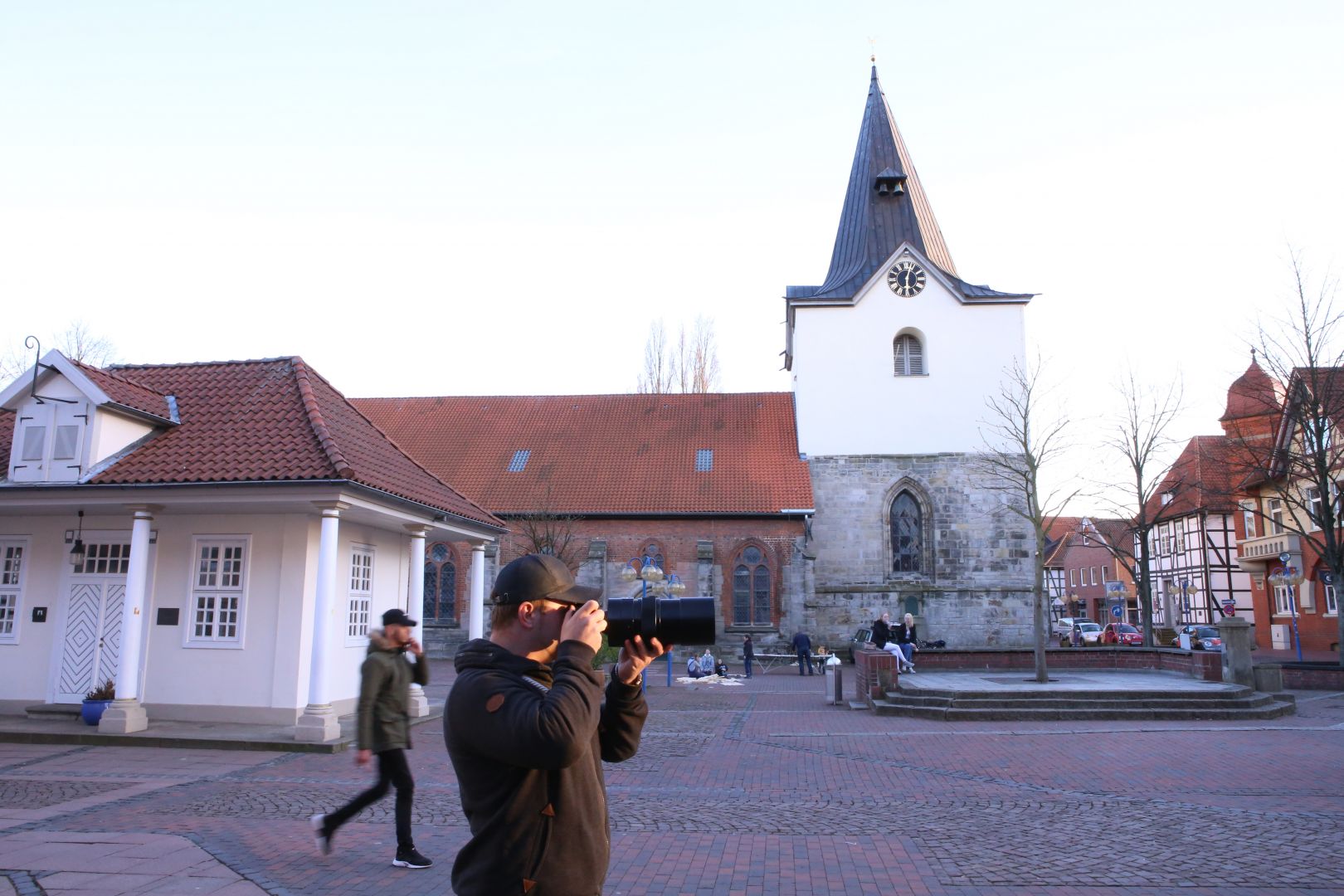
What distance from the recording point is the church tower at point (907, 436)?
106 ft

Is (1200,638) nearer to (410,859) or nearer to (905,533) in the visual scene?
(905,533)

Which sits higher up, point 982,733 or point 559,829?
point 559,829

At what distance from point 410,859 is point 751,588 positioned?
25.9m

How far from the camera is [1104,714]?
1669 cm

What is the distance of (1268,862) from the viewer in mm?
7188

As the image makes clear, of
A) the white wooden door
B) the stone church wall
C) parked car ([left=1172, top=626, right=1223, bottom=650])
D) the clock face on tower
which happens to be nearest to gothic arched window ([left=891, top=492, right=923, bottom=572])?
the stone church wall

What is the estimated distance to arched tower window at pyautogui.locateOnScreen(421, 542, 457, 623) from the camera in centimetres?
3378

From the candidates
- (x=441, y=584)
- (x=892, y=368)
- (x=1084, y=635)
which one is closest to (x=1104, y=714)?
(x=892, y=368)

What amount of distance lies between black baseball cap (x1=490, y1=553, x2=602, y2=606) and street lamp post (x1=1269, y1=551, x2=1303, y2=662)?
3111 centimetres

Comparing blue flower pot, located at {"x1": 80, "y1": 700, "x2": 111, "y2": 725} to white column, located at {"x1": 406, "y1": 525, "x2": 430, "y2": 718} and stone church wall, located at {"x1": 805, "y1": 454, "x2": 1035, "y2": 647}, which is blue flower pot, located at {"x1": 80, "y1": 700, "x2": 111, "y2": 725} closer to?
white column, located at {"x1": 406, "y1": 525, "x2": 430, "y2": 718}

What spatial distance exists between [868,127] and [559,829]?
3786 centimetres

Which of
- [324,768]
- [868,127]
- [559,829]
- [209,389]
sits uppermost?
[868,127]

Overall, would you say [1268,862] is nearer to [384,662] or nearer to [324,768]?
[384,662]

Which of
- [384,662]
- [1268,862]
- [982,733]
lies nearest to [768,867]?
[384,662]
